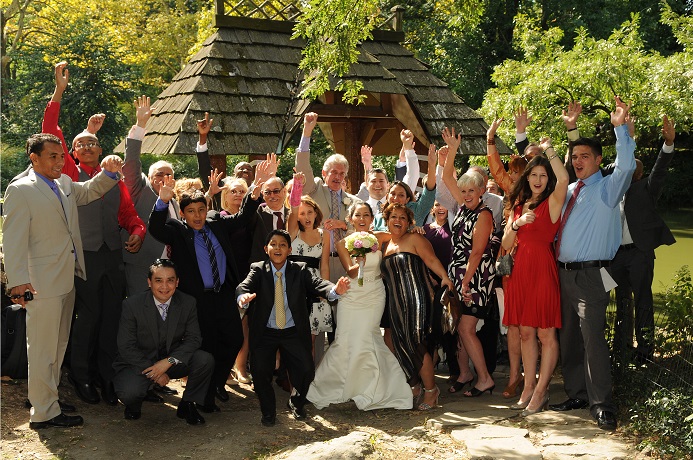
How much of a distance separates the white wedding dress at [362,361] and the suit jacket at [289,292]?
15.0 inches

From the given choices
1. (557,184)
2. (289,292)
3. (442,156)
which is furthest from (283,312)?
(557,184)

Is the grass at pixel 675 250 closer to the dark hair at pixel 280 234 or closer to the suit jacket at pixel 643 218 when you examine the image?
the suit jacket at pixel 643 218

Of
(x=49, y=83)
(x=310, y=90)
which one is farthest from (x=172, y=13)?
(x=310, y=90)

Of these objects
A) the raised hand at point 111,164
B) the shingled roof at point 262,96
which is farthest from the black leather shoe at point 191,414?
the shingled roof at point 262,96

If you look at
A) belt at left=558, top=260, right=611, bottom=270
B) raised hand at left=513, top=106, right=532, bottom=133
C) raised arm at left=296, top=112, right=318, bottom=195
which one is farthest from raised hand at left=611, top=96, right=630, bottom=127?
raised arm at left=296, top=112, right=318, bottom=195

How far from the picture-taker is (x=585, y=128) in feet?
44.1

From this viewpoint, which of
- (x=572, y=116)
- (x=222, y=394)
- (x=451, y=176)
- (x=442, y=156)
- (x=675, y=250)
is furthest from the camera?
(x=675, y=250)

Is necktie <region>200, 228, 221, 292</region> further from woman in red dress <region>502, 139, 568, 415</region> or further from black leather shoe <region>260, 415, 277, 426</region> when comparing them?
woman in red dress <region>502, 139, 568, 415</region>

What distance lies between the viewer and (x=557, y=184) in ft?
20.5

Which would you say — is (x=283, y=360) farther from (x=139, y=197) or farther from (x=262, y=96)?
(x=262, y=96)

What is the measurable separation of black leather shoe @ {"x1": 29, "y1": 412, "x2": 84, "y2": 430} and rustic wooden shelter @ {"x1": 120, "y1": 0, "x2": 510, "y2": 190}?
3.99 meters

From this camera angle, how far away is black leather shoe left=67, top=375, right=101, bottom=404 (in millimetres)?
6648

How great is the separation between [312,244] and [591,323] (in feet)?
8.27

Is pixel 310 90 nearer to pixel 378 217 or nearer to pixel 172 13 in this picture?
pixel 378 217
